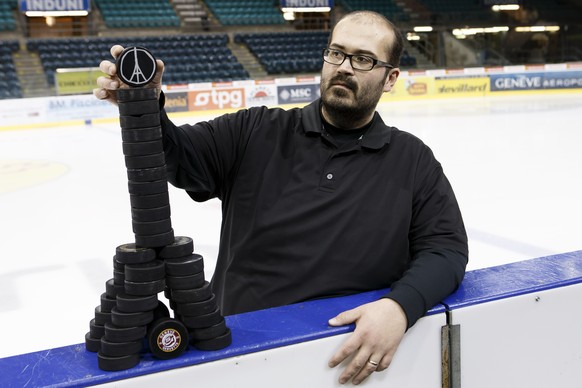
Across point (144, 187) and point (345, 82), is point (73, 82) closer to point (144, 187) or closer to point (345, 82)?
point (345, 82)

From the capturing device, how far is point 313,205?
1.60 metres

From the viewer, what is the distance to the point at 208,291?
45.5 inches

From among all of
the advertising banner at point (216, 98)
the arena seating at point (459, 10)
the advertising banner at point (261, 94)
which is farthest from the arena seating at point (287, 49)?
the arena seating at point (459, 10)

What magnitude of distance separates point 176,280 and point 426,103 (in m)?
14.7

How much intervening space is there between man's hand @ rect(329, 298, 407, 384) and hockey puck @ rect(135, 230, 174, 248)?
354 millimetres

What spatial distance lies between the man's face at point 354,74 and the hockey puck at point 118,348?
851 millimetres

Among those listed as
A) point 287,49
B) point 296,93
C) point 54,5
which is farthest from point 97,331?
point 54,5

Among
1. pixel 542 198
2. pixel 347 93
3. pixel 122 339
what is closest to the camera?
pixel 122 339

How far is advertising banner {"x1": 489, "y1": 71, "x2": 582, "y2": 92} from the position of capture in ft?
56.3

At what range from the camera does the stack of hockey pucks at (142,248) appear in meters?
1.08

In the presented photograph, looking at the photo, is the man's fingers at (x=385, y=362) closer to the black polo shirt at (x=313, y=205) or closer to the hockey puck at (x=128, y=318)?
the black polo shirt at (x=313, y=205)

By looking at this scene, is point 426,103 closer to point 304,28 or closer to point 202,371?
point 304,28

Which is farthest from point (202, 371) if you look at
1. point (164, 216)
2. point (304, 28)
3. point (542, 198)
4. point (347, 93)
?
point (304, 28)

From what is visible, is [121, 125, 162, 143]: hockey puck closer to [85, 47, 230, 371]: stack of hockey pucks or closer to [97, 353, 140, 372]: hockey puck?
[85, 47, 230, 371]: stack of hockey pucks
